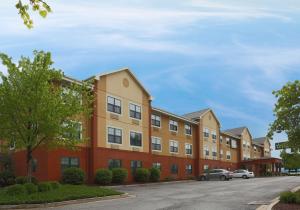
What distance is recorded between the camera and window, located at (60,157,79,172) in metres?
35.7

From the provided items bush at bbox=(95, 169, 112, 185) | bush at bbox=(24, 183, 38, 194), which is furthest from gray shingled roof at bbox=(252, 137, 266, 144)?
bush at bbox=(24, 183, 38, 194)

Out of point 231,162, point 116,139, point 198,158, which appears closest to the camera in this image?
point 116,139

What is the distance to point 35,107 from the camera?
2498 cm

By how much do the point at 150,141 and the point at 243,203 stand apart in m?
25.7

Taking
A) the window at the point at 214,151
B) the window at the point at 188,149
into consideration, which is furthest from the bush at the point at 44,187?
the window at the point at 214,151

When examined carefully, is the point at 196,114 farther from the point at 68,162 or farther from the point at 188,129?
the point at 68,162

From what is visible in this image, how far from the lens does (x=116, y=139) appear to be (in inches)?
1629

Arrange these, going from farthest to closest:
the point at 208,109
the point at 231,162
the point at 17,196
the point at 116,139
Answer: the point at 231,162, the point at 208,109, the point at 116,139, the point at 17,196

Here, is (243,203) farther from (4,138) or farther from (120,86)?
(120,86)

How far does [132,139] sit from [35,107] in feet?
64.3

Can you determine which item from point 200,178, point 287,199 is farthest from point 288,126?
point 200,178

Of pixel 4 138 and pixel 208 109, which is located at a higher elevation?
pixel 208 109

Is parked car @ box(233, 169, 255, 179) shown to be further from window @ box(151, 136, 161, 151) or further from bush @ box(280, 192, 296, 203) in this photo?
bush @ box(280, 192, 296, 203)

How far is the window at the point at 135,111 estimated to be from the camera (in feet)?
144
